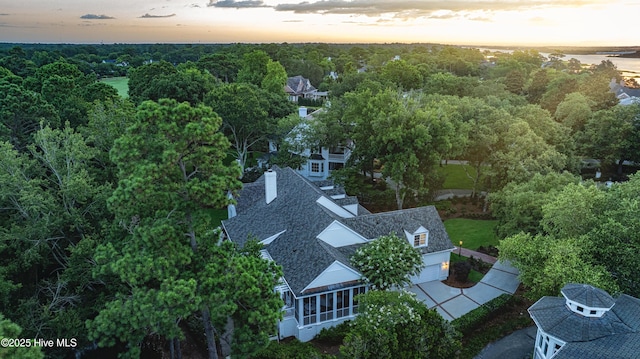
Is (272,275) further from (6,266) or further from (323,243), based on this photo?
(6,266)

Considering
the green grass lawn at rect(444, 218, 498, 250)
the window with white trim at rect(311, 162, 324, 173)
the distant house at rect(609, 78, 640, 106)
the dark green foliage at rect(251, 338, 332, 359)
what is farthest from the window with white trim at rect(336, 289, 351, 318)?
the distant house at rect(609, 78, 640, 106)

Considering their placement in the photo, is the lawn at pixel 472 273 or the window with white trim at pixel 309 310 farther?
the lawn at pixel 472 273

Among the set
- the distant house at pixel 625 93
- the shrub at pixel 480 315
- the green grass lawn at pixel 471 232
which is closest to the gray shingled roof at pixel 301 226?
the shrub at pixel 480 315

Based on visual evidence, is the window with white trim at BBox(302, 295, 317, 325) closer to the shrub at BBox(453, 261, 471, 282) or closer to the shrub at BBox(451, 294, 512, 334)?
the shrub at BBox(451, 294, 512, 334)

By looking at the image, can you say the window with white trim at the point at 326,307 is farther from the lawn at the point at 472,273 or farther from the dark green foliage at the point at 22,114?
the dark green foliage at the point at 22,114

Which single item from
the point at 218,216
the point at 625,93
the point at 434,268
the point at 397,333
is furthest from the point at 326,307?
the point at 625,93

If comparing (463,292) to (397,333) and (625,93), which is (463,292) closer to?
(397,333)

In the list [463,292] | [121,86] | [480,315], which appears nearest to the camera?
[480,315]

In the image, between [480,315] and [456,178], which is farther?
[456,178]
